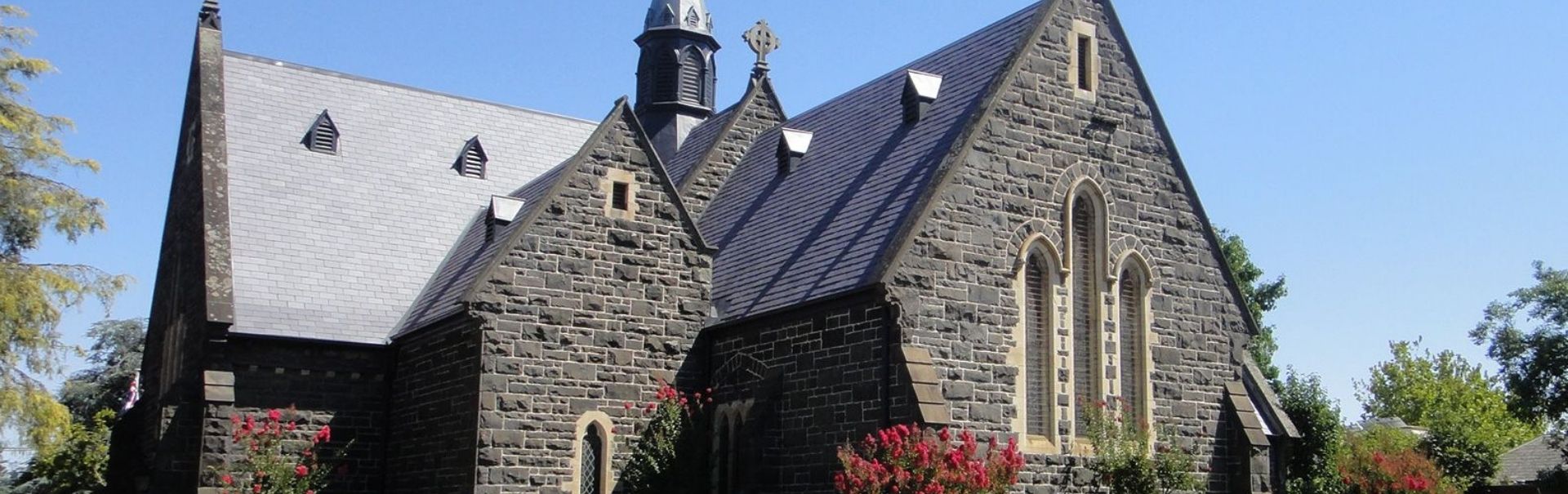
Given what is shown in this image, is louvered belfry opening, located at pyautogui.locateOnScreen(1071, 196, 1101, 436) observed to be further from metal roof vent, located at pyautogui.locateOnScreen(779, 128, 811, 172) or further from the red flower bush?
the red flower bush

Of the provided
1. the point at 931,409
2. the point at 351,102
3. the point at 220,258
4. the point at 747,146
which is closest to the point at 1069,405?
the point at 931,409

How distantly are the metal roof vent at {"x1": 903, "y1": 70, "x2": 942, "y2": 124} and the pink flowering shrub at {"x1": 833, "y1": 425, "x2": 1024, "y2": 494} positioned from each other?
6172 mm

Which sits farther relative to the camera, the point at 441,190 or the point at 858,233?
the point at 441,190

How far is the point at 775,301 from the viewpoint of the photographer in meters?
21.1

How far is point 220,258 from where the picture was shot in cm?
2430

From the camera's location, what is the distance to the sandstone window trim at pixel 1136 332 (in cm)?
2120

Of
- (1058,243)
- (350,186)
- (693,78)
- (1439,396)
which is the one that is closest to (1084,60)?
(1058,243)

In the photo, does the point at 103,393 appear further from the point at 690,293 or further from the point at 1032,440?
the point at 1032,440

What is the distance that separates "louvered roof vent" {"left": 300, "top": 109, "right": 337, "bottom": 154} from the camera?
1118 inches

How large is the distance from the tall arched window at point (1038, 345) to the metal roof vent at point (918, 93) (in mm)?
3129

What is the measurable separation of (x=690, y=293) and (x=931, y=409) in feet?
19.8

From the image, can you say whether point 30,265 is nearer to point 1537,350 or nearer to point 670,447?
point 670,447

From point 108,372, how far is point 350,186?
25.4 m

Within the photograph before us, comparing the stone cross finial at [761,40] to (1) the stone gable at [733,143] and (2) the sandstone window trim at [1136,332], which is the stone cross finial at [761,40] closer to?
(1) the stone gable at [733,143]
